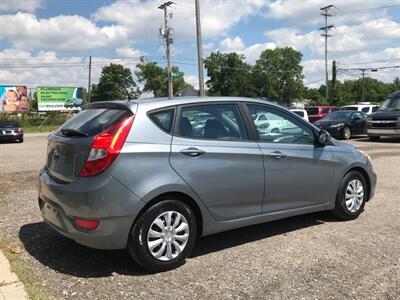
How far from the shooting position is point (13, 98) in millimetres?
51531

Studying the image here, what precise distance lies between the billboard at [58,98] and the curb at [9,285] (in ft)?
164

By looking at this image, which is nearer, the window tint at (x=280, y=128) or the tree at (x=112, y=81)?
the window tint at (x=280, y=128)

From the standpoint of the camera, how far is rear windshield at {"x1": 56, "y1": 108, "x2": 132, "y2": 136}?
4729mm

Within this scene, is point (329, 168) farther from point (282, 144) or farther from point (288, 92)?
point (288, 92)

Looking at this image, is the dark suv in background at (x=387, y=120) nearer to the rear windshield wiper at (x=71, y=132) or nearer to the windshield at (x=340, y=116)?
the windshield at (x=340, y=116)

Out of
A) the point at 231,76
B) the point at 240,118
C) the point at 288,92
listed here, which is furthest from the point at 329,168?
the point at 288,92

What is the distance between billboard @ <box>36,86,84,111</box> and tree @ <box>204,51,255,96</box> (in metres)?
46.2

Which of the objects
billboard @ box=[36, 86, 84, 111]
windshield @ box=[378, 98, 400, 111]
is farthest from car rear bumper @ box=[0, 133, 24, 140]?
billboard @ box=[36, 86, 84, 111]

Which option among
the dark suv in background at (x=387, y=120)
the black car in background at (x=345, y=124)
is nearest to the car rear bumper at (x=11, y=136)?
the black car in background at (x=345, y=124)

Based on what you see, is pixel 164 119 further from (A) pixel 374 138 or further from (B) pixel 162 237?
(A) pixel 374 138

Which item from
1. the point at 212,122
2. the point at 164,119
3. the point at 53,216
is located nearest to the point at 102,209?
the point at 53,216

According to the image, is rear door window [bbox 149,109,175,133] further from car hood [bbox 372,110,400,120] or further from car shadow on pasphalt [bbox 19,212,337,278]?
car hood [bbox 372,110,400,120]

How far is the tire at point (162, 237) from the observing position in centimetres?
459

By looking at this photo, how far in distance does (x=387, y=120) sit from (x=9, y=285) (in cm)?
1856
